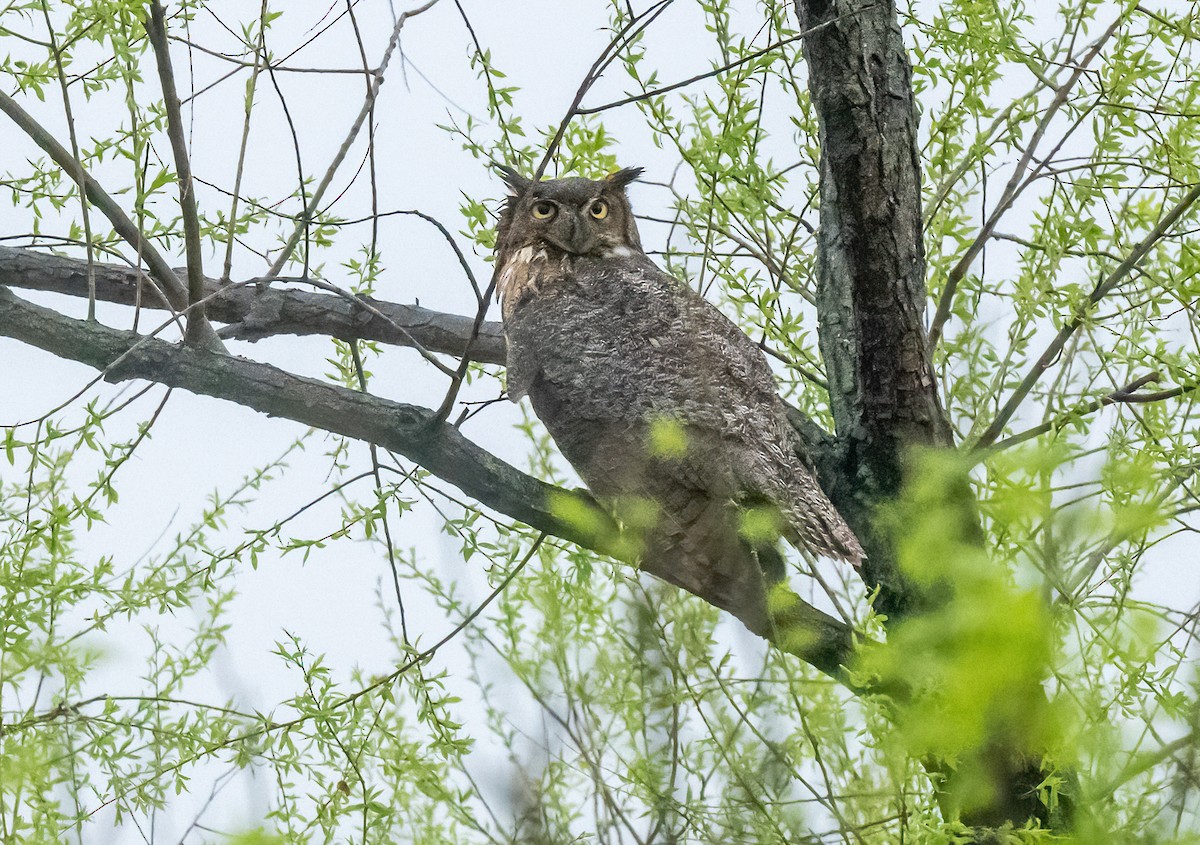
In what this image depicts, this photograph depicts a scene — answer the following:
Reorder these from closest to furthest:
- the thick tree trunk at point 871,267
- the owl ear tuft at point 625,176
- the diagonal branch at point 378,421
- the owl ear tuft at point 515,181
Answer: the diagonal branch at point 378,421
the thick tree trunk at point 871,267
the owl ear tuft at point 515,181
the owl ear tuft at point 625,176

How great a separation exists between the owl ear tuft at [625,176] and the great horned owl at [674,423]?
25 centimetres

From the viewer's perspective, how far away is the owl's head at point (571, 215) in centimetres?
190

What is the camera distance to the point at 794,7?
1674 mm

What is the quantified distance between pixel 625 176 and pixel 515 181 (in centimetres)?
20

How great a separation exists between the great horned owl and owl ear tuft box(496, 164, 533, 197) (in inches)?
8.1

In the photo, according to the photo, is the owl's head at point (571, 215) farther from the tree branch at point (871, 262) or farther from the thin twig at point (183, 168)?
the thin twig at point (183, 168)

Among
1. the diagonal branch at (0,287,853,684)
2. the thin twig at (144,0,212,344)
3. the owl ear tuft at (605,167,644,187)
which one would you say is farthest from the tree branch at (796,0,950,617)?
the thin twig at (144,0,212,344)

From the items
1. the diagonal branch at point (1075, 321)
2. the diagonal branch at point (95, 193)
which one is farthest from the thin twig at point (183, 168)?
the diagonal branch at point (1075, 321)

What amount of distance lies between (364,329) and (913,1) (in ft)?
3.39

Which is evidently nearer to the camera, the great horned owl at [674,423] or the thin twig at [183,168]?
the thin twig at [183,168]

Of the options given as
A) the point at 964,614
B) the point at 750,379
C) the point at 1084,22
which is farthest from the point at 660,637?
the point at 1084,22

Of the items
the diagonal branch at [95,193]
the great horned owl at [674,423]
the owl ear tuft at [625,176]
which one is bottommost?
the great horned owl at [674,423]

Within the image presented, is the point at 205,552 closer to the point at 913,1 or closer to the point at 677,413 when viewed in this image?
the point at 677,413

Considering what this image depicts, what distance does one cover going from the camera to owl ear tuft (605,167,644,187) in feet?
6.57
